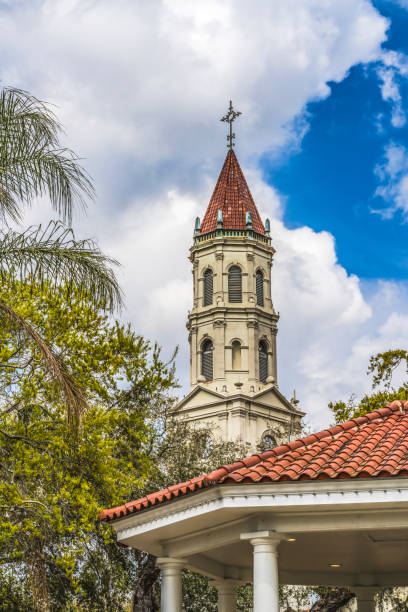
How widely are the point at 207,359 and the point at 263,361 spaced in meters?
4.75

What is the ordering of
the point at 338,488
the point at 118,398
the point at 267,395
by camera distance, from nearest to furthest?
the point at 338,488, the point at 118,398, the point at 267,395

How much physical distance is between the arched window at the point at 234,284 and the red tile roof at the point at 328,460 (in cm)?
6246

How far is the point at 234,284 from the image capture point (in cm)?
7631

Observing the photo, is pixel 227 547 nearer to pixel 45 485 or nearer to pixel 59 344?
pixel 45 485

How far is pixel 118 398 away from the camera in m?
20.7

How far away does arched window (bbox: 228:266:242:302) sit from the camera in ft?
249

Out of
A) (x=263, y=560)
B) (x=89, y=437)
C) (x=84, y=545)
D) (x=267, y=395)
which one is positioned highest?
(x=267, y=395)

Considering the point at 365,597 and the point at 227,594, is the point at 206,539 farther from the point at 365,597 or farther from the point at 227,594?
the point at 365,597

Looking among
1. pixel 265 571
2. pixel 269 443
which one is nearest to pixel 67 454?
pixel 265 571

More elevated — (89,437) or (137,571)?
(89,437)

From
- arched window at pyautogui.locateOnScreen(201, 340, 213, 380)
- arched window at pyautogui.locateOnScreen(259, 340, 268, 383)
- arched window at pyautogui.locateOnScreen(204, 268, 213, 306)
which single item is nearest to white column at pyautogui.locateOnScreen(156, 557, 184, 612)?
arched window at pyautogui.locateOnScreen(201, 340, 213, 380)

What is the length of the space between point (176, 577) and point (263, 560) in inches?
91.6

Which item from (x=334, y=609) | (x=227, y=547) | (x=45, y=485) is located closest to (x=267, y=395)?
(x=334, y=609)

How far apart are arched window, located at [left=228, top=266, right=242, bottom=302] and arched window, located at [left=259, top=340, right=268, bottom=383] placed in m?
4.23
